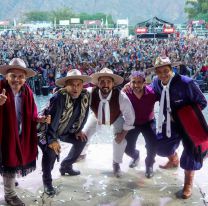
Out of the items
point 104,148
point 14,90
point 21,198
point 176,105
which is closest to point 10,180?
point 21,198

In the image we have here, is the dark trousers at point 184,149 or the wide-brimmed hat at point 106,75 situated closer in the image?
the dark trousers at point 184,149

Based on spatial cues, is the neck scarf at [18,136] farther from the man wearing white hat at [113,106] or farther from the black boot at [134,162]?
the black boot at [134,162]

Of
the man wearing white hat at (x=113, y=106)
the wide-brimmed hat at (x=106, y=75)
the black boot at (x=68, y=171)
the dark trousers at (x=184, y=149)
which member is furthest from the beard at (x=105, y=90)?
the black boot at (x=68, y=171)

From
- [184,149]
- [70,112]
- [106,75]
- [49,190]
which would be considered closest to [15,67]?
[70,112]

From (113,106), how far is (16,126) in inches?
48.0

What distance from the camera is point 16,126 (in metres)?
3.45

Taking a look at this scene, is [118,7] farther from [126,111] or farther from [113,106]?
[126,111]

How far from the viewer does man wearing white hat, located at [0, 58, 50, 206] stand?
135 inches

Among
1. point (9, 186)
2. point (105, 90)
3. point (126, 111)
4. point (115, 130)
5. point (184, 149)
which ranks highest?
point (105, 90)

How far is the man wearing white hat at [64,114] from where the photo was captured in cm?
378

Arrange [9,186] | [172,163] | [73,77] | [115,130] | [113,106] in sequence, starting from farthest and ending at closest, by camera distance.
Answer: [172,163], [115,130], [113,106], [73,77], [9,186]

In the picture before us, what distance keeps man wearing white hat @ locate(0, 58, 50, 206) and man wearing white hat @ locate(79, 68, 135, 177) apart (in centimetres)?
82

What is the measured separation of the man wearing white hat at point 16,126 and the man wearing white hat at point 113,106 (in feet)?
2.70

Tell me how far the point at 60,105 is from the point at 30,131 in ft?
1.29
